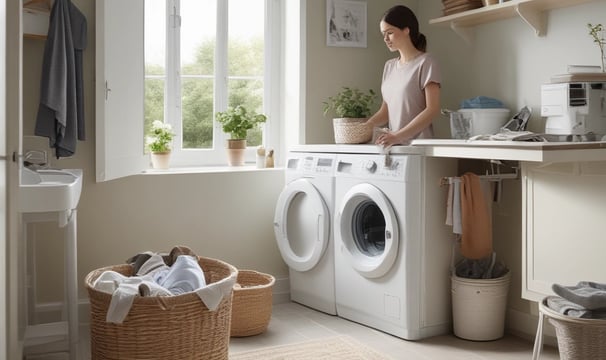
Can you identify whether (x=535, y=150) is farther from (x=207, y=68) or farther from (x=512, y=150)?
(x=207, y=68)

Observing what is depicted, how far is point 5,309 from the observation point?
2025mm

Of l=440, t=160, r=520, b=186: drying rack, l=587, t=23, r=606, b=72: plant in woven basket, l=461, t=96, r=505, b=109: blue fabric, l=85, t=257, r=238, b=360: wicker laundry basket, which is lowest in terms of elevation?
l=85, t=257, r=238, b=360: wicker laundry basket

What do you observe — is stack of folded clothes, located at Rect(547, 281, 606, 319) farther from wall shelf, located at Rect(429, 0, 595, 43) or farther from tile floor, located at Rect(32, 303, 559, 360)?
wall shelf, located at Rect(429, 0, 595, 43)

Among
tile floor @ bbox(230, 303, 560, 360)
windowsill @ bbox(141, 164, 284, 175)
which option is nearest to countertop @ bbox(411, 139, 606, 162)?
tile floor @ bbox(230, 303, 560, 360)

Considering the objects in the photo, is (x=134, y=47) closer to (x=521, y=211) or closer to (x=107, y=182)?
(x=107, y=182)

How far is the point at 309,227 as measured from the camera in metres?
4.00

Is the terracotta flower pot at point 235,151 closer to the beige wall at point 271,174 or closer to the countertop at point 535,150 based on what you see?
the beige wall at point 271,174

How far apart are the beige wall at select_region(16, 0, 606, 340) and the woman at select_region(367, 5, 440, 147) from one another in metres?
0.32

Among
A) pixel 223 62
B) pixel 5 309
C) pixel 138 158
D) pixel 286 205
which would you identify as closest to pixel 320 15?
pixel 223 62

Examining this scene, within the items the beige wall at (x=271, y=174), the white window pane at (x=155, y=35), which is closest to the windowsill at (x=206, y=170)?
the beige wall at (x=271, y=174)

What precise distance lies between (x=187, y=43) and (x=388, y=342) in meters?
2.03

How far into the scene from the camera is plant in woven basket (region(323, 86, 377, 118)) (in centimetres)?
408

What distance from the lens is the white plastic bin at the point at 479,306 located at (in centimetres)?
344

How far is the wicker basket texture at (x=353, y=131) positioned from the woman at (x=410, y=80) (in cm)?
14
